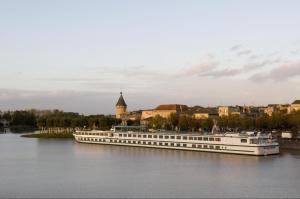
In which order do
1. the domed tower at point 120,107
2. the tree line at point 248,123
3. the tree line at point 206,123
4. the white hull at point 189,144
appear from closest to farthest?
the white hull at point 189,144 → the tree line at point 248,123 → the tree line at point 206,123 → the domed tower at point 120,107

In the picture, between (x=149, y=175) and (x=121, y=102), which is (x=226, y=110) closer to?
(x=121, y=102)

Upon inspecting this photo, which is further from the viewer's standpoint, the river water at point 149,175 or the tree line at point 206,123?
the tree line at point 206,123

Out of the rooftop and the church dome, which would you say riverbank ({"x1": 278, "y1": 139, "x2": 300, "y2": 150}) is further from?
the church dome

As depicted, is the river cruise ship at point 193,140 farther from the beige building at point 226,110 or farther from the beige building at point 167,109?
the beige building at point 167,109

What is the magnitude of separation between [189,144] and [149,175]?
14963 mm

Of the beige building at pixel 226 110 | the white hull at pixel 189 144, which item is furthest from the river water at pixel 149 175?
the beige building at pixel 226 110

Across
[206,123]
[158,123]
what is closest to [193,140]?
[206,123]

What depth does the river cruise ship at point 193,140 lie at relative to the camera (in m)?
35.5

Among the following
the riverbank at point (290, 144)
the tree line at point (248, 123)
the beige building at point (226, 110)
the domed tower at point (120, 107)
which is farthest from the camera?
the domed tower at point (120, 107)

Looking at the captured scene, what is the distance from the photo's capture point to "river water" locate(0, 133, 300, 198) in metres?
21.2

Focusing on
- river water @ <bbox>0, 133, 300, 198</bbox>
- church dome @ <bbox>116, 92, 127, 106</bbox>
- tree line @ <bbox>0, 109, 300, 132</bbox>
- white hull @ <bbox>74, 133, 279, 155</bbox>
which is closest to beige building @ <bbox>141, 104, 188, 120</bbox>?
church dome @ <bbox>116, 92, 127, 106</bbox>

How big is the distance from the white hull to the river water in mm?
993

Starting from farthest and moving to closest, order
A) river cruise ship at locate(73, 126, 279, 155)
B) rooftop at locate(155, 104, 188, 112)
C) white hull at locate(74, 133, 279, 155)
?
rooftop at locate(155, 104, 188, 112)
river cruise ship at locate(73, 126, 279, 155)
white hull at locate(74, 133, 279, 155)

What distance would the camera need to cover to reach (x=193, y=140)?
40312 mm
